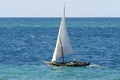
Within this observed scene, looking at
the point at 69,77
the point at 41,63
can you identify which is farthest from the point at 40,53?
the point at 69,77

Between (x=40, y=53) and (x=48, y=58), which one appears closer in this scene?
(x=48, y=58)

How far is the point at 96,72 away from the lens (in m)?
71.0

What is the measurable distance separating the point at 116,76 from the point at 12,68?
15.6m

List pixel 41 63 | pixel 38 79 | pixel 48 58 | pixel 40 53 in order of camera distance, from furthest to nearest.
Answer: pixel 40 53 < pixel 48 58 < pixel 41 63 < pixel 38 79

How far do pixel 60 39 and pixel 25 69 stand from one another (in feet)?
23.0

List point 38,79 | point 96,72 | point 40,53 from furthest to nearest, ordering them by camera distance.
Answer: point 40,53 < point 96,72 < point 38,79

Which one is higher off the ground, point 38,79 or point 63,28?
point 63,28

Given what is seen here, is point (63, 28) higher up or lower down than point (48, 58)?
higher up

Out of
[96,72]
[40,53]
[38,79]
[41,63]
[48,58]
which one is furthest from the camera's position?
[40,53]

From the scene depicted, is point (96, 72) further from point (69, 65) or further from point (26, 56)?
point (26, 56)

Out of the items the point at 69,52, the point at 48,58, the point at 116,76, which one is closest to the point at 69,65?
the point at 69,52

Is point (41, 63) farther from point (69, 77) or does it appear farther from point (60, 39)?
point (69, 77)

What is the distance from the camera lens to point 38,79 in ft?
212

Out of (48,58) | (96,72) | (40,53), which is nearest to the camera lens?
(96,72)
